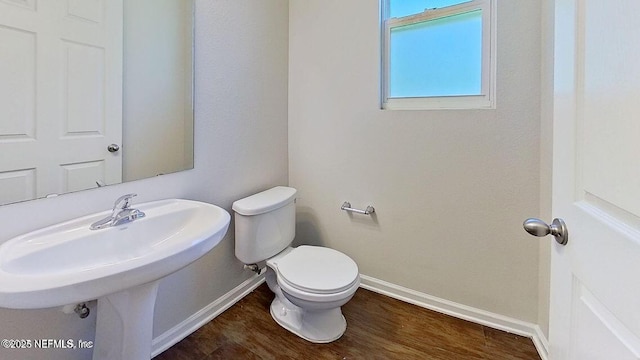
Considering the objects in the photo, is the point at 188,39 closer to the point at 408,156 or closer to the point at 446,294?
the point at 408,156

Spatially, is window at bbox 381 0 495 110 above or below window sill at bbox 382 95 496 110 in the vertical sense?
above

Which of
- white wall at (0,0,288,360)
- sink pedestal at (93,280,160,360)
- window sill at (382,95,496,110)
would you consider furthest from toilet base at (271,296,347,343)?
window sill at (382,95,496,110)

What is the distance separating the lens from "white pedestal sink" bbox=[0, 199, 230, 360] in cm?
70

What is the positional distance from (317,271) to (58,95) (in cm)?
130

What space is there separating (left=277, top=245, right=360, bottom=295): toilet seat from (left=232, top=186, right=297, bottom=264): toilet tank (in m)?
0.11

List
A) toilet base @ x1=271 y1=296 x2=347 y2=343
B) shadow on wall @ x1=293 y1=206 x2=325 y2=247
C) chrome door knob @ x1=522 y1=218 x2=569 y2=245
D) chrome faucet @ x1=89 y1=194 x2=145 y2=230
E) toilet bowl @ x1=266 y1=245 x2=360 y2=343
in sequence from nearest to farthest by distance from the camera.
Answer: chrome door knob @ x1=522 y1=218 x2=569 y2=245, chrome faucet @ x1=89 y1=194 x2=145 y2=230, toilet bowl @ x1=266 y1=245 x2=360 y2=343, toilet base @ x1=271 y1=296 x2=347 y2=343, shadow on wall @ x1=293 y1=206 x2=325 y2=247

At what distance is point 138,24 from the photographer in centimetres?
128

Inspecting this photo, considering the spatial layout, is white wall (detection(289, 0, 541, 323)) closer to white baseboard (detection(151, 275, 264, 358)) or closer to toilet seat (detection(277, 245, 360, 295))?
toilet seat (detection(277, 245, 360, 295))

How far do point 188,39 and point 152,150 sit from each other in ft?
1.91

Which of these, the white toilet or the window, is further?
the window

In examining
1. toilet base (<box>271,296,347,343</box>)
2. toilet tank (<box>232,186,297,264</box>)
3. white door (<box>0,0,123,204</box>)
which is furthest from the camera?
toilet tank (<box>232,186,297,264</box>)

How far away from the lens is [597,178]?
0.53 meters

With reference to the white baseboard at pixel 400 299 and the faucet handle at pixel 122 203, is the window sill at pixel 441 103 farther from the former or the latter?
the faucet handle at pixel 122 203

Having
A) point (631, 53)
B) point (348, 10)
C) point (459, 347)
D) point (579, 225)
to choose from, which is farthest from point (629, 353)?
point (348, 10)
